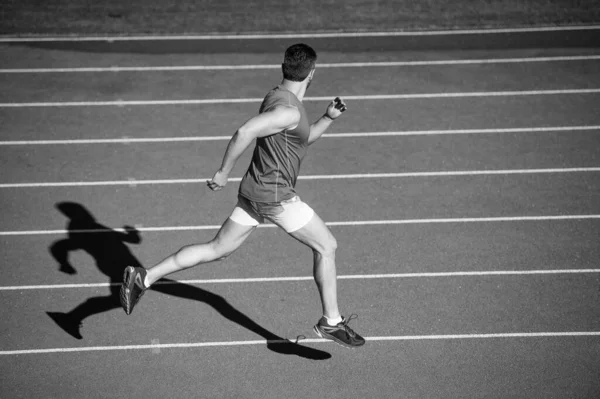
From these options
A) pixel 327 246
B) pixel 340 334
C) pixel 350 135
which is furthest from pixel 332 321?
pixel 350 135

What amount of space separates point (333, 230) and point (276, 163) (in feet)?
8.04

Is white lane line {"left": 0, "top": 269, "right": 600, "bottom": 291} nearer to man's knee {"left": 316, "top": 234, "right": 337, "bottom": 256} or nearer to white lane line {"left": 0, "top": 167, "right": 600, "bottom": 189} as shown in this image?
white lane line {"left": 0, "top": 167, "right": 600, "bottom": 189}

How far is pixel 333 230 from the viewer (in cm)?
679

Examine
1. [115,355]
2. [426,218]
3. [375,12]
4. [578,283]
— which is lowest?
[115,355]

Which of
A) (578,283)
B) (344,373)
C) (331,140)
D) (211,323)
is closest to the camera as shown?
(344,373)

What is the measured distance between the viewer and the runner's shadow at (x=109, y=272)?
221 inches

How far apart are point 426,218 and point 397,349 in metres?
1.79

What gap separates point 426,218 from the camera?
274 inches

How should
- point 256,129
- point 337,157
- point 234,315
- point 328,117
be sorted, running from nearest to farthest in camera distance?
point 256,129, point 328,117, point 234,315, point 337,157

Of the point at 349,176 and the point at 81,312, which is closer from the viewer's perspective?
the point at 81,312

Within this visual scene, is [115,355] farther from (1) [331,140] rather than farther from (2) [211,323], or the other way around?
(1) [331,140]

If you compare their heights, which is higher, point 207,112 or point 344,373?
point 207,112

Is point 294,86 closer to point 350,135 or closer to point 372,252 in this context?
point 372,252

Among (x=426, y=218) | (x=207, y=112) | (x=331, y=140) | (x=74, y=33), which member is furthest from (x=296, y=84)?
(x=74, y=33)
